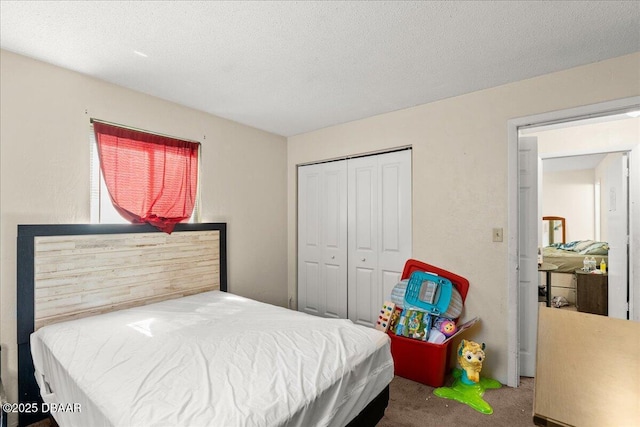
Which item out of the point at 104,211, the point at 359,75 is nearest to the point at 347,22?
the point at 359,75

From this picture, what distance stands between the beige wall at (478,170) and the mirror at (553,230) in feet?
16.4

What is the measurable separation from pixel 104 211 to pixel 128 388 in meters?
1.71

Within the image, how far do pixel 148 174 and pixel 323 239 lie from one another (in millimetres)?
2030

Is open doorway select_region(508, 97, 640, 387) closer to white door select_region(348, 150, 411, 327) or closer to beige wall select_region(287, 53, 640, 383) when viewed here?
beige wall select_region(287, 53, 640, 383)

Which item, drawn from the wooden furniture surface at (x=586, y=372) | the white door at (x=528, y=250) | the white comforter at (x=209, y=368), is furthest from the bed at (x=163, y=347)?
the white door at (x=528, y=250)

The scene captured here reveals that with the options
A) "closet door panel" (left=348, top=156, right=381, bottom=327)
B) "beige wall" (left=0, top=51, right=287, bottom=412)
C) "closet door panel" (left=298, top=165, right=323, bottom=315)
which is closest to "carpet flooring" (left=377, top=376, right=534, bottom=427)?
"closet door panel" (left=348, top=156, right=381, bottom=327)

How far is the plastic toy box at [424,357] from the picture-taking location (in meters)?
2.43

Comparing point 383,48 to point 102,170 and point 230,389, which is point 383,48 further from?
point 102,170

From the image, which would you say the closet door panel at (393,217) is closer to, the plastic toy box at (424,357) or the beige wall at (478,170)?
the beige wall at (478,170)

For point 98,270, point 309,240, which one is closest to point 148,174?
point 98,270

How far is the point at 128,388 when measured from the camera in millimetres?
1304

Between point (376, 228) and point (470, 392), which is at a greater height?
point (376, 228)

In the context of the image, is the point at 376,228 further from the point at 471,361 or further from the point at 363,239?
the point at 471,361

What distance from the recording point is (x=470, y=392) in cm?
236
